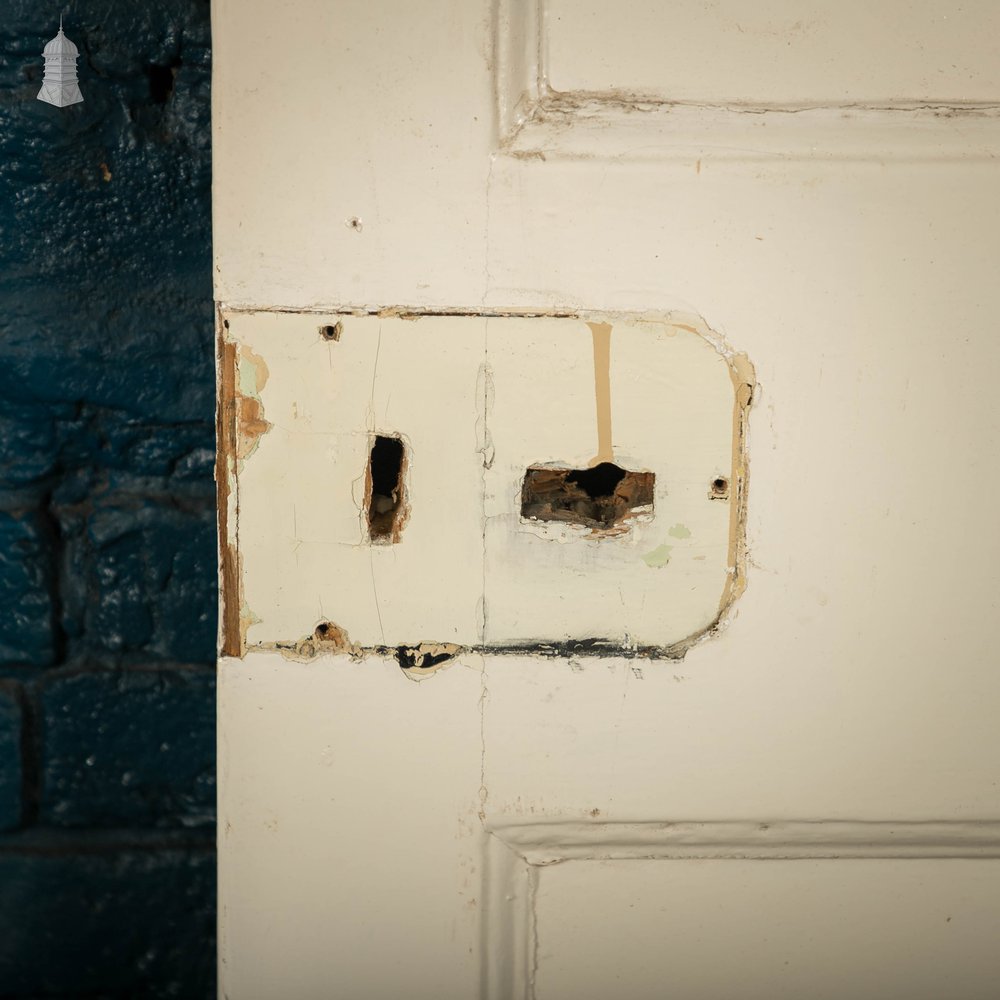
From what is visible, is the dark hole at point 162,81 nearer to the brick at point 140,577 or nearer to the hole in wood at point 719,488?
the brick at point 140,577

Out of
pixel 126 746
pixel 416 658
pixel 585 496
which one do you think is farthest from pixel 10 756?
pixel 585 496

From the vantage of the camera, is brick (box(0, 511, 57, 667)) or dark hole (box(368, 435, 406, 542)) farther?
brick (box(0, 511, 57, 667))

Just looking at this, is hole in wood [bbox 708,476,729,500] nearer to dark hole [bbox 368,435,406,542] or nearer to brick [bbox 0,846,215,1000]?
dark hole [bbox 368,435,406,542]

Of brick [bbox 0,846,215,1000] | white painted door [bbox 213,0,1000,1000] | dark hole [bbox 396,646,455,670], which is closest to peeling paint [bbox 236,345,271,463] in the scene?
white painted door [bbox 213,0,1000,1000]

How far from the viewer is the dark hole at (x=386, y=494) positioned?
0.51m

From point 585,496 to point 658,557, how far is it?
0.21ft

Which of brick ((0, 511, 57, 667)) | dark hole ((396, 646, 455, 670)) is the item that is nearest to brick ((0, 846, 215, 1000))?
brick ((0, 511, 57, 667))

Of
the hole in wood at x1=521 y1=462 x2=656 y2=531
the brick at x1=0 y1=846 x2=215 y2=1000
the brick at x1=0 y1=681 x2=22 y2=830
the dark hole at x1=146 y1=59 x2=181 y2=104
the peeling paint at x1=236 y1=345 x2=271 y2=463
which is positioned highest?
the dark hole at x1=146 y1=59 x2=181 y2=104

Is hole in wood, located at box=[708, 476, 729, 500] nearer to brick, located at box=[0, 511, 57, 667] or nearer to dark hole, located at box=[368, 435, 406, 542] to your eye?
dark hole, located at box=[368, 435, 406, 542]

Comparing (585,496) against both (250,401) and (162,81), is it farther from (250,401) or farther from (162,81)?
(162,81)

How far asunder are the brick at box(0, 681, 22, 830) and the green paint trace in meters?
0.65

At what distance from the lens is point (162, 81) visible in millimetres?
721

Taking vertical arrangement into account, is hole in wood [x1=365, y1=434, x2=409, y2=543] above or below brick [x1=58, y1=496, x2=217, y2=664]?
above

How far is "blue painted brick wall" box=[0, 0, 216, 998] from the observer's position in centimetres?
72
